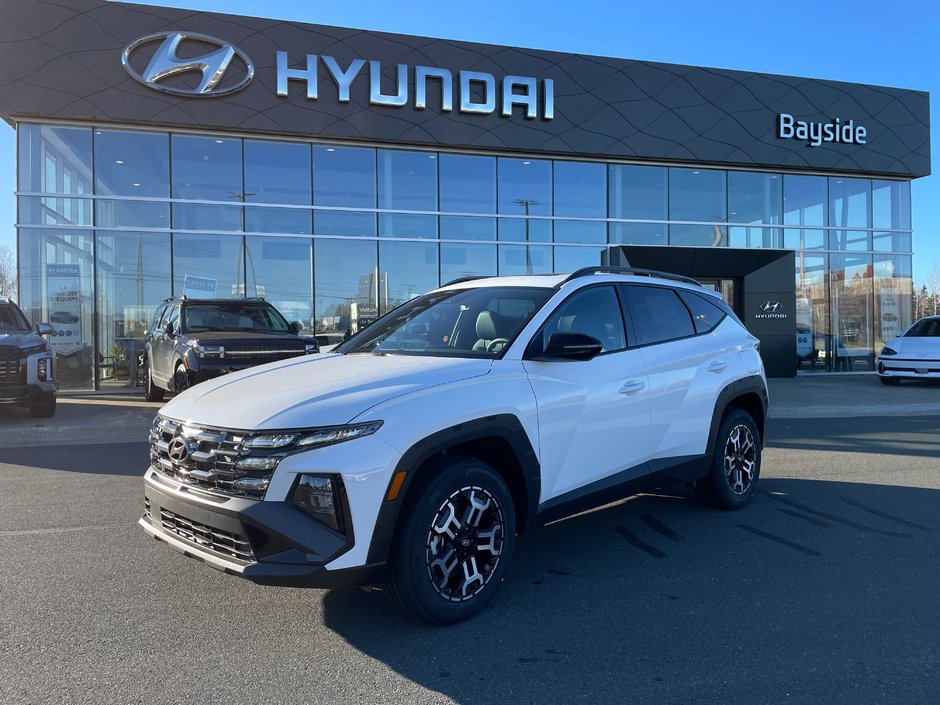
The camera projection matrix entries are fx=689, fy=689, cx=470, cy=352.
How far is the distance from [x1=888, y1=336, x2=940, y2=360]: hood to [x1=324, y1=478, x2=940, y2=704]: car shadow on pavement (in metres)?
12.3

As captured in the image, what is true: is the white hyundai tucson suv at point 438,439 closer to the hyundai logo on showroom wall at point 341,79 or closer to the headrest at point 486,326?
the headrest at point 486,326

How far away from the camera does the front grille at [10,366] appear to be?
32.8 feet

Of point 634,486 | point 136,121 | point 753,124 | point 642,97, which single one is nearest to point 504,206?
point 642,97

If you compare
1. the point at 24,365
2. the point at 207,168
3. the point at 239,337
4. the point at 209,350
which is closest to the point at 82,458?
the point at 209,350

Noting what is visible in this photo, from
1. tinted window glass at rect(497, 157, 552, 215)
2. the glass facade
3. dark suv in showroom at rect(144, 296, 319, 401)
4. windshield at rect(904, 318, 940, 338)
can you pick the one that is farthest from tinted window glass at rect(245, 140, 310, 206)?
windshield at rect(904, 318, 940, 338)

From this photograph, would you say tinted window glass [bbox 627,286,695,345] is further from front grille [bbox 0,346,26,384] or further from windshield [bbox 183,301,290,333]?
front grille [bbox 0,346,26,384]

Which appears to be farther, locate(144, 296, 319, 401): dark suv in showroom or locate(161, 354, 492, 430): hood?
locate(144, 296, 319, 401): dark suv in showroom

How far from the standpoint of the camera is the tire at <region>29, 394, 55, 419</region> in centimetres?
1080

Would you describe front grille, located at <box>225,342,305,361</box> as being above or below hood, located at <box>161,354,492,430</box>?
above

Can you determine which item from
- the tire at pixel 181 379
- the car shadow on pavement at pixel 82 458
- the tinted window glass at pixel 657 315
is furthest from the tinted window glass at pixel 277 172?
the tinted window glass at pixel 657 315

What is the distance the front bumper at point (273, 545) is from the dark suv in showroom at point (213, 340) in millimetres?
7178

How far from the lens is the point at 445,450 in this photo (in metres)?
3.40

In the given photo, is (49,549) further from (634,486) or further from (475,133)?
(475,133)

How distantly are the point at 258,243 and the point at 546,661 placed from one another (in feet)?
48.2
